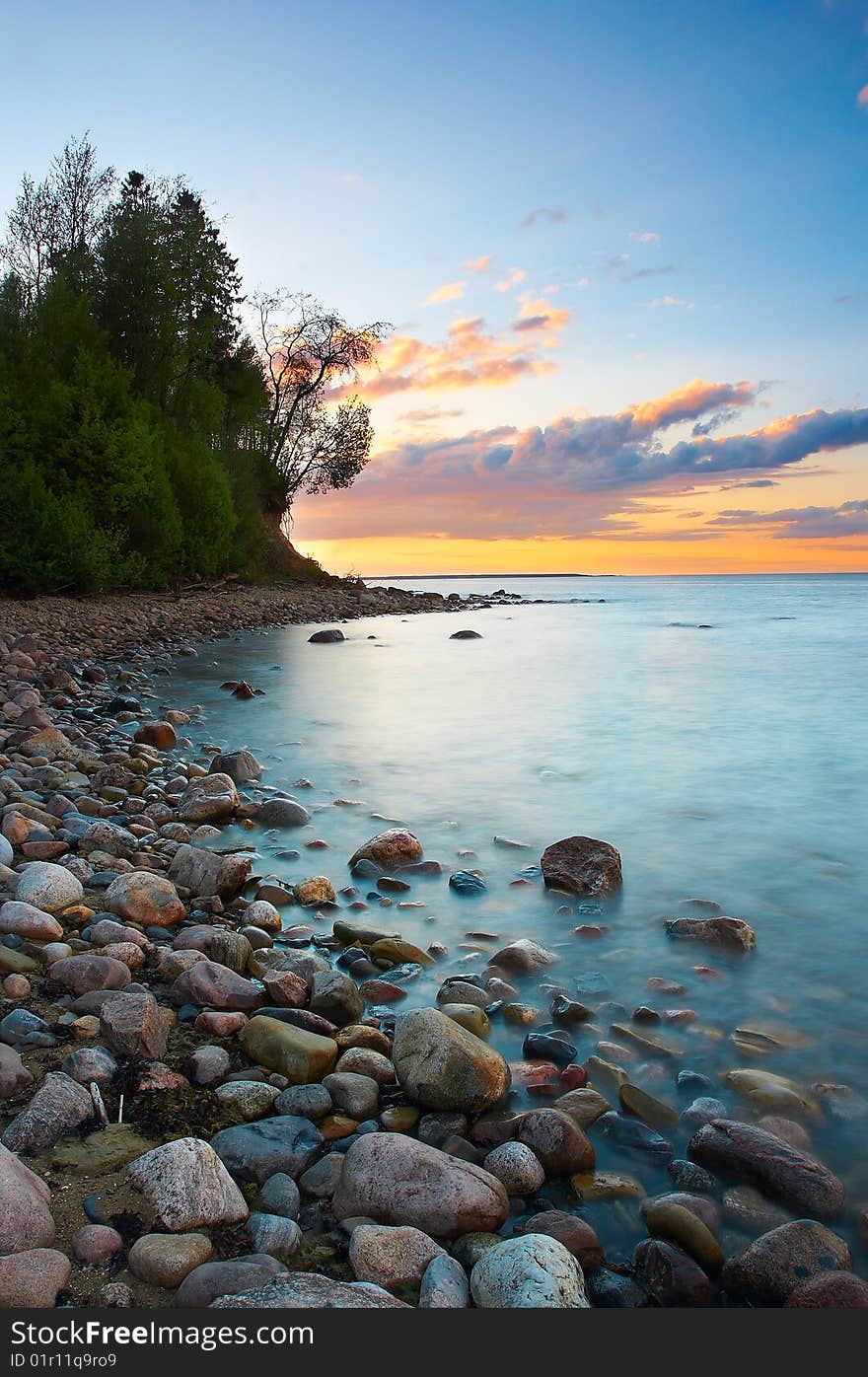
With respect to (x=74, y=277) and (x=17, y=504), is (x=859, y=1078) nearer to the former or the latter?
(x=17, y=504)

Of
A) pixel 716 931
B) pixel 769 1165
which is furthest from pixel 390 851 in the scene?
→ pixel 769 1165

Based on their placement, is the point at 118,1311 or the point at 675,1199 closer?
the point at 118,1311

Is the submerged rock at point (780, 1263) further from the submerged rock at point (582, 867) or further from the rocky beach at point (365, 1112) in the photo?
the submerged rock at point (582, 867)

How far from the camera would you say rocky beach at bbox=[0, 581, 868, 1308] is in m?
2.22

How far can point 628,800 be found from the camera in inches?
312

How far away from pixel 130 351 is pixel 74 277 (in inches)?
112

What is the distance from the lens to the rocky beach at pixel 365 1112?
87.3 inches

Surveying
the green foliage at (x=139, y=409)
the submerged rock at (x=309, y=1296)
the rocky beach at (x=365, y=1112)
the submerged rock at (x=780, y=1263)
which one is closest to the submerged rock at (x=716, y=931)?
the rocky beach at (x=365, y=1112)

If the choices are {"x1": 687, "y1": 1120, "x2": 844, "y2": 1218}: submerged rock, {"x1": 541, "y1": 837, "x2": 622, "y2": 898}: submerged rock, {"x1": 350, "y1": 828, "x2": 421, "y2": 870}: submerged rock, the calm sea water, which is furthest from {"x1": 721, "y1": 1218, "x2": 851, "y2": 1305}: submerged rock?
{"x1": 350, "y1": 828, "x2": 421, "y2": 870}: submerged rock

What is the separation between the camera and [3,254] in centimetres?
3072

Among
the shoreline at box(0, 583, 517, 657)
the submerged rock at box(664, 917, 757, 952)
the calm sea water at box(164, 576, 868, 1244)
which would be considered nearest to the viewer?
the calm sea water at box(164, 576, 868, 1244)

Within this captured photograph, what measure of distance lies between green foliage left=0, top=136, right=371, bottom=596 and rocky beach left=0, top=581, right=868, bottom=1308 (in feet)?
56.4

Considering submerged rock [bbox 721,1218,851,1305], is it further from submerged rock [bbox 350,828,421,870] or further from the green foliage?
the green foliage

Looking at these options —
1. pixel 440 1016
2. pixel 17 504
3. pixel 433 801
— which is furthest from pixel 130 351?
pixel 440 1016
